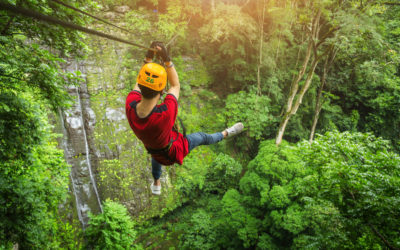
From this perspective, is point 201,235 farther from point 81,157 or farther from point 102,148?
point 81,157

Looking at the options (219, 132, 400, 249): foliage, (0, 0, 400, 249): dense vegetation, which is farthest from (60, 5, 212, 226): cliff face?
(219, 132, 400, 249): foliage

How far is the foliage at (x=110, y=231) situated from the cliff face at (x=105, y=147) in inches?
100

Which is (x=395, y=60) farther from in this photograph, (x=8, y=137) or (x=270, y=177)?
(x=8, y=137)

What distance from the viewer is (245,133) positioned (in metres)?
11.1

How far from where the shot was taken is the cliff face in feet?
27.7

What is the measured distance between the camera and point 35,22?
115 inches

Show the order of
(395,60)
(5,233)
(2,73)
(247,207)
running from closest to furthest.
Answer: (2,73) → (5,233) → (395,60) → (247,207)

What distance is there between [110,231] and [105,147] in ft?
13.2

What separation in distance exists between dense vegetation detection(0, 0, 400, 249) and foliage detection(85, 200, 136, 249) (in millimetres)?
36

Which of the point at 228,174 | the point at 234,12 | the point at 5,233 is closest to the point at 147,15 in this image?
→ the point at 234,12

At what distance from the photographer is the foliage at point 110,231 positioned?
5863mm

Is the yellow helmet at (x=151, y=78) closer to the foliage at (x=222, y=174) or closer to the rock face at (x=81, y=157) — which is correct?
the rock face at (x=81, y=157)

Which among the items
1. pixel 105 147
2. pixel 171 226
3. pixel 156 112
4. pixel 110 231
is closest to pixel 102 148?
pixel 105 147

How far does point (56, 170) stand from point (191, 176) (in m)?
5.73
